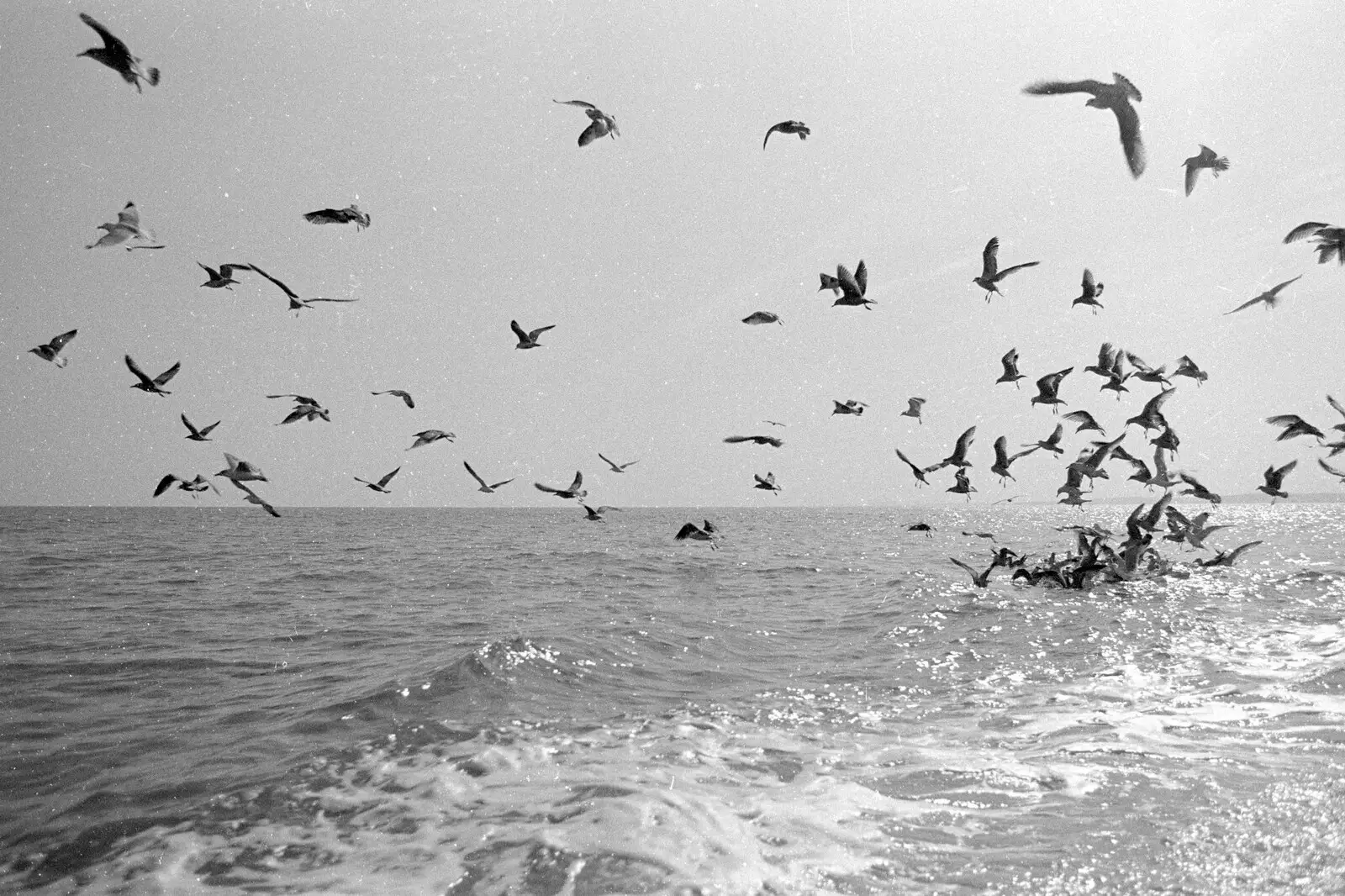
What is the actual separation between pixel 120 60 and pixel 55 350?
6.07m

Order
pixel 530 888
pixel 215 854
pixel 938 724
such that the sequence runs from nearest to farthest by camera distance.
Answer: pixel 530 888 → pixel 215 854 → pixel 938 724

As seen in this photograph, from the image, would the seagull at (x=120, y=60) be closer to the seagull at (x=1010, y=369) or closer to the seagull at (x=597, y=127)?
the seagull at (x=597, y=127)

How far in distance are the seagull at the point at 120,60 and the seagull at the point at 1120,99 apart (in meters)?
7.78

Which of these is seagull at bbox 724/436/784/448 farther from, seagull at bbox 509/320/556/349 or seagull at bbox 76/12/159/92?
seagull at bbox 76/12/159/92

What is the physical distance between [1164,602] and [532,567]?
69.9 feet

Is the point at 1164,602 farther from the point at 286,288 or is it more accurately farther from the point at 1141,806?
the point at 286,288

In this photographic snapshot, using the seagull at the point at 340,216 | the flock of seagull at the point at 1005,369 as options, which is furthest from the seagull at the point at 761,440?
the seagull at the point at 340,216

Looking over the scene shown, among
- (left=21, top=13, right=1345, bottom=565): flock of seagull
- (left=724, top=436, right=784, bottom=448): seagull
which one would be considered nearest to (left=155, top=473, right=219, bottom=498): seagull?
(left=21, top=13, right=1345, bottom=565): flock of seagull

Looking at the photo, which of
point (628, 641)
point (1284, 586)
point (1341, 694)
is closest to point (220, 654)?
point (628, 641)

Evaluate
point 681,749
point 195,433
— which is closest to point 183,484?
point 195,433

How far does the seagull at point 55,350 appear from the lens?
11922mm

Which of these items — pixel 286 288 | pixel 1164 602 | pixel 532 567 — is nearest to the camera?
pixel 286 288

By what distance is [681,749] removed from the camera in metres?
8.55

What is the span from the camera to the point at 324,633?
1633 centimetres
